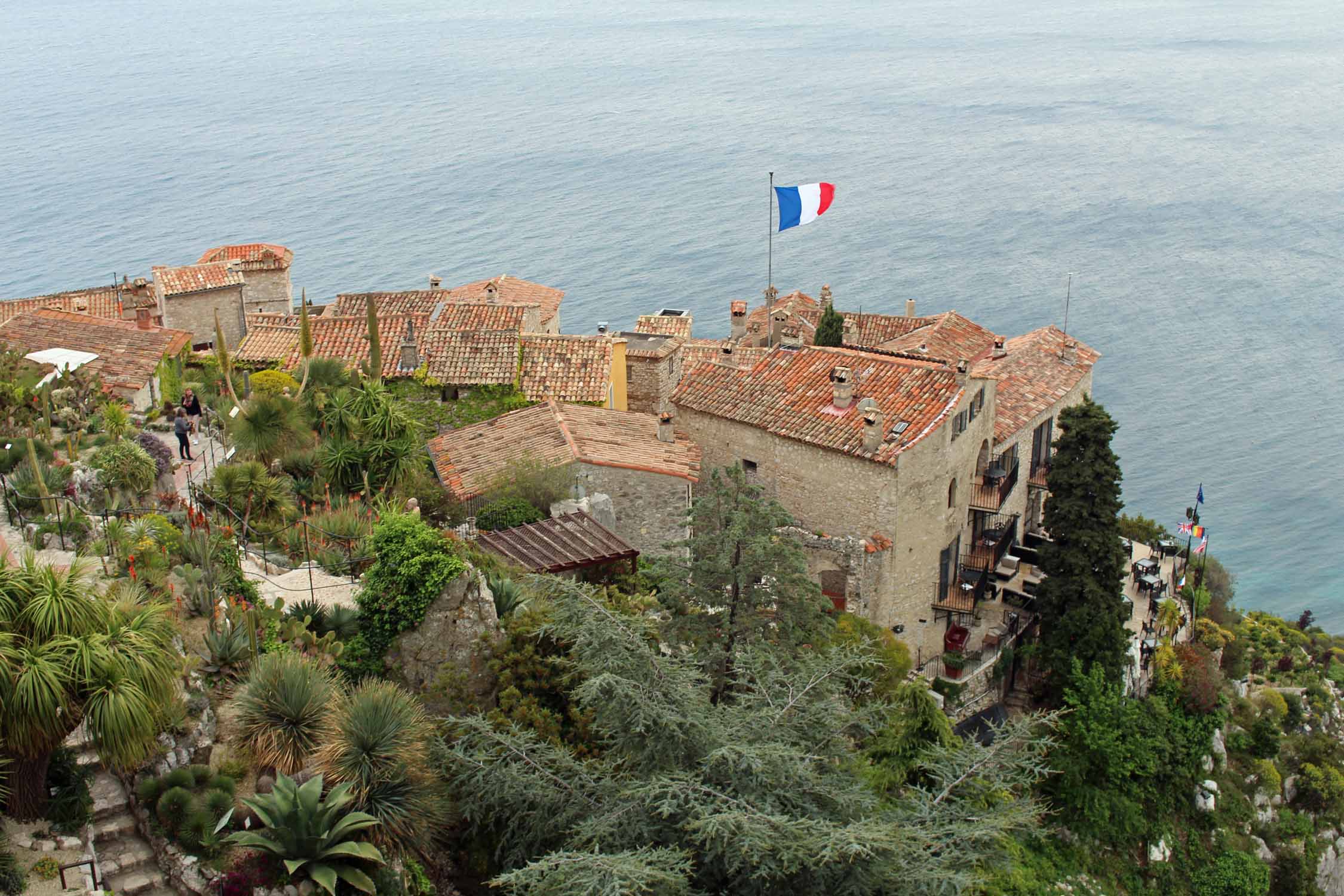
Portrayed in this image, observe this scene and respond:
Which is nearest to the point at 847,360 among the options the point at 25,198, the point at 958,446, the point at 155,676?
the point at 958,446

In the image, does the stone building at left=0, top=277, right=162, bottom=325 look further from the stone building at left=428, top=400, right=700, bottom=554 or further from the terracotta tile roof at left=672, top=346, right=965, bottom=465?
the terracotta tile roof at left=672, top=346, right=965, bottom=465

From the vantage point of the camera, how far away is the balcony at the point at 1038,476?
131 ft

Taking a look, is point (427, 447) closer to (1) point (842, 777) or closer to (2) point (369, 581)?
(2) point (369, 581)

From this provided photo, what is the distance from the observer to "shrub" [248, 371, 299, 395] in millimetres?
33938

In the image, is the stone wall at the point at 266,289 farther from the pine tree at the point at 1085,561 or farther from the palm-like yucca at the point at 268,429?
the pine tree at the point at 1085,561

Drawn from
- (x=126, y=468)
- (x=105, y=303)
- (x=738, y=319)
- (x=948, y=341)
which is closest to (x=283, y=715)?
(x=126, y=468)

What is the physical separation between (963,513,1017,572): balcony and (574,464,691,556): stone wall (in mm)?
8660

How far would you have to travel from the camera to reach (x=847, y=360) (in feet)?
121

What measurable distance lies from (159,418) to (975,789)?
23.9 m

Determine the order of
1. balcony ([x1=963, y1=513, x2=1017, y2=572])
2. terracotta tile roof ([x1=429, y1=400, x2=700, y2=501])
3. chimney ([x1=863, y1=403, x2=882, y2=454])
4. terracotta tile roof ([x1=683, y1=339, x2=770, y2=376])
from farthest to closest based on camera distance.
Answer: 1. terracotta tile roof ([x1=683, y1=339, x2=770, y2=376])
2. balcony ([x1=963, y1=513, x2=1017, y2=572])
3. terracotta tile roof ([x1=429, y1=400, x2=700, y2=501])
4. chimney ([x1=863, y1=403, x2=882, y2=454])

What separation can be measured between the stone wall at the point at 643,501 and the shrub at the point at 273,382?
27.2 ft

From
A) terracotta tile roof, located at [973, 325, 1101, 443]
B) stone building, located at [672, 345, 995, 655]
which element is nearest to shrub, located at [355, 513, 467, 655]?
stone building, located at [672, 345, 995, 655]

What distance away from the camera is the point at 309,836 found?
15.4m

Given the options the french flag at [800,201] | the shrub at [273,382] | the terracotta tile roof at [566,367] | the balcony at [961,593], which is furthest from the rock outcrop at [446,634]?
the french flag at [800,201]
